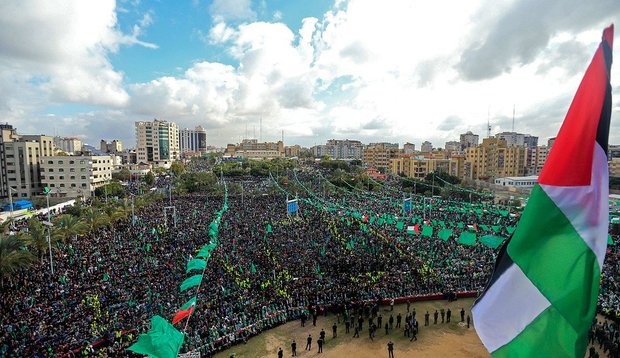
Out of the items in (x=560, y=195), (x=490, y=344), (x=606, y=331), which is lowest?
(x=606, y=331)

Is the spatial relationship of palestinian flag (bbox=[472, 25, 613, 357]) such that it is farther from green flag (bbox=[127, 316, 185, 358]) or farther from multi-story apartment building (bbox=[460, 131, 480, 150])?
multi-story apartment building (bbox=[460, 131, 480, 150])

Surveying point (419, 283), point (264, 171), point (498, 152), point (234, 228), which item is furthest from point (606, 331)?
point (498, 152)

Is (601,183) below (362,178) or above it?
above

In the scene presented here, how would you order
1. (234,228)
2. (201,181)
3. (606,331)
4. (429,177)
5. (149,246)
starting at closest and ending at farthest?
Result: 1. (606,331)
2. (149,246)
3. (234,228)
4. (201,181)
5. (429,177)

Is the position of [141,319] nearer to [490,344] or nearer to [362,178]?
[490,344]

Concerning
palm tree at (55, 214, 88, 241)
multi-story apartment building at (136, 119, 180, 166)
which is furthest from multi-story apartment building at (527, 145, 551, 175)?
multi-story apartment building at (136, 119, 180, 166)

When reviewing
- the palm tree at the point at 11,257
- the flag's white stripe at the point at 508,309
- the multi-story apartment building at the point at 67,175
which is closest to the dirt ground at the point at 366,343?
the flag's white stripe at the point at 508,309

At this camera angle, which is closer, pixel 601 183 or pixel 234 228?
pixel 601 183
